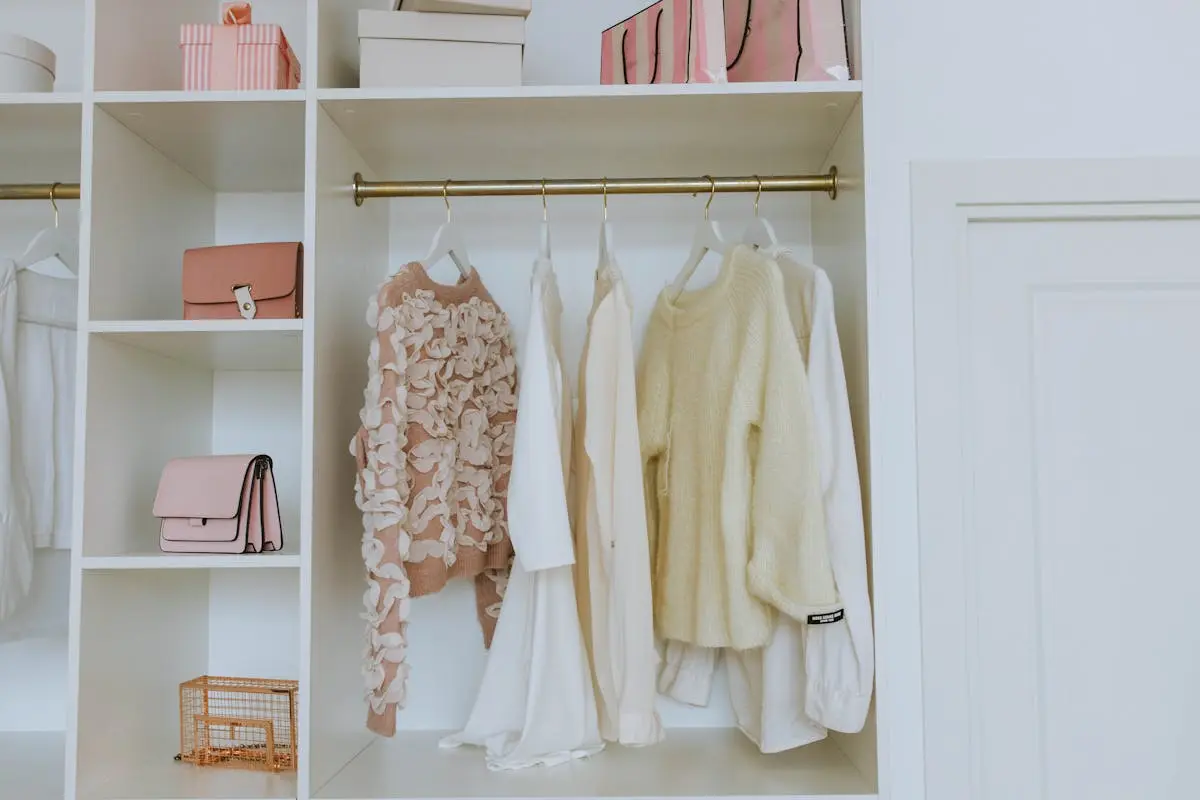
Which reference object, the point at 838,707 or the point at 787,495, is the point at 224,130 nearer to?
the point at 787,495

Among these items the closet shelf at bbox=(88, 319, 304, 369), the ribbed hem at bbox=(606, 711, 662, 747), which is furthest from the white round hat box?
the ribbed hem at bbox=(606, 711, 662, 747)

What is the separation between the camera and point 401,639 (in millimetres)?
1526

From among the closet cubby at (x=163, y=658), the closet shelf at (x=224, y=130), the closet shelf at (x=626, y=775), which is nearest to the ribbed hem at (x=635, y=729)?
the closet shelf at (x=626, y=775)

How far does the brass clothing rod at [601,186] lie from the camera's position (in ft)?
5.58

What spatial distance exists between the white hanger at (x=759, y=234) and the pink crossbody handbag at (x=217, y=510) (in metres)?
0.91

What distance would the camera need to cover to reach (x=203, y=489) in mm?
1553

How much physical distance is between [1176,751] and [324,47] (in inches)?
79.3

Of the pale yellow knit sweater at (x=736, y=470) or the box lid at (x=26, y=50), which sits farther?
the box lid at (x=26, y=50)

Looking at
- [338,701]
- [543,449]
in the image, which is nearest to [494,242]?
[543,449]

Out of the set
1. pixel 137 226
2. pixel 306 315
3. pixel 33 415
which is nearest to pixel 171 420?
pixel 33 415

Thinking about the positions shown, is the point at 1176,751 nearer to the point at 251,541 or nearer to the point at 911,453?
the point at 911,453

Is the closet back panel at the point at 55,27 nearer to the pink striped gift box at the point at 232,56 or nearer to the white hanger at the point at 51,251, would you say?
the white hanger at the point at 51,251

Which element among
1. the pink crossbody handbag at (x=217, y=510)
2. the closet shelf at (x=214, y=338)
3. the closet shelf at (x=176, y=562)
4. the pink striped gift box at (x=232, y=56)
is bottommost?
the closet shelf at (x=176, y=562)

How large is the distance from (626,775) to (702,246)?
2.99 feet
